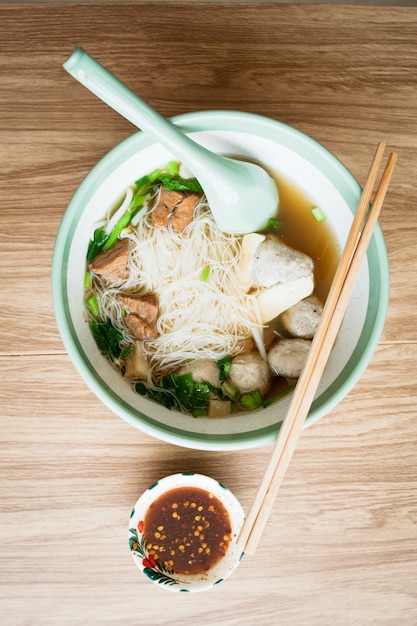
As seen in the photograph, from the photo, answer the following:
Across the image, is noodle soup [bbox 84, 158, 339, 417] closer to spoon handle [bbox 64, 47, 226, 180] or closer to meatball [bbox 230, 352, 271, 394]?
meatball [bbox 230, 352, 271, 394]

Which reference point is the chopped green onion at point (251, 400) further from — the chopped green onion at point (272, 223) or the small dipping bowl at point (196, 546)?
the chopped green onion at point (272, 223)

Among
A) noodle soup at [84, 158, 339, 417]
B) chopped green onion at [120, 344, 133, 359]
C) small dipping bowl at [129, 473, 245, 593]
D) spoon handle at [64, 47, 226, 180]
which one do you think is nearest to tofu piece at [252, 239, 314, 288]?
noodle soup at [84, 158, 339, 417]

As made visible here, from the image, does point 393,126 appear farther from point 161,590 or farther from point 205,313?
point 161,590

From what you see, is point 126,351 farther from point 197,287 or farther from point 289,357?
point 289,357

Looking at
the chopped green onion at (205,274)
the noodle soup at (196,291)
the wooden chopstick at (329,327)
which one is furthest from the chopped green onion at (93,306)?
the wooden chopstick at (329,327)

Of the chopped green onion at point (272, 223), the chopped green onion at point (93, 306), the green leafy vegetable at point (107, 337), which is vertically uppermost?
the chopped green onion at point (272, 223)
